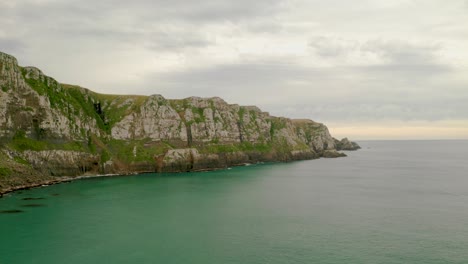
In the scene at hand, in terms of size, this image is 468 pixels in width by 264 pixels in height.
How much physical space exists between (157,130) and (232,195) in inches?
3291

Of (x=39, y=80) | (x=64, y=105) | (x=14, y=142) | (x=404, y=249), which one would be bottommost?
(x=404, y=249)

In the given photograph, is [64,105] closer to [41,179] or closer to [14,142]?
[14,142]

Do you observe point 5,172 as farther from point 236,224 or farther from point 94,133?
point 236,224

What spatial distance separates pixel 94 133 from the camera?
504ft

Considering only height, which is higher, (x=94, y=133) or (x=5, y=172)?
(x=94, y=133)

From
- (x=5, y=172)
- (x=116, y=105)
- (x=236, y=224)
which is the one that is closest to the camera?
(x=236, y=224)

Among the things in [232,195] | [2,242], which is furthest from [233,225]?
[2,242]

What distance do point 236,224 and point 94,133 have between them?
363ft

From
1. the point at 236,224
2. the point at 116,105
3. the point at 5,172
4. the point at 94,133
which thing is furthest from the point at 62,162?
the point at 236,224

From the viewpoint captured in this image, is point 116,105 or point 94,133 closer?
point 94,133

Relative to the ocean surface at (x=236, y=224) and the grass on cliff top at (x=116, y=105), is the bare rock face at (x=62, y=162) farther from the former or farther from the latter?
the grass on cliff top at (x=116, y=105)

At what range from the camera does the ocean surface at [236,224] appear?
50031 mm

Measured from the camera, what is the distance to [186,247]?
53562 millimetres

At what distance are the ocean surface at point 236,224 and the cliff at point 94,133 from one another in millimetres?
18261
